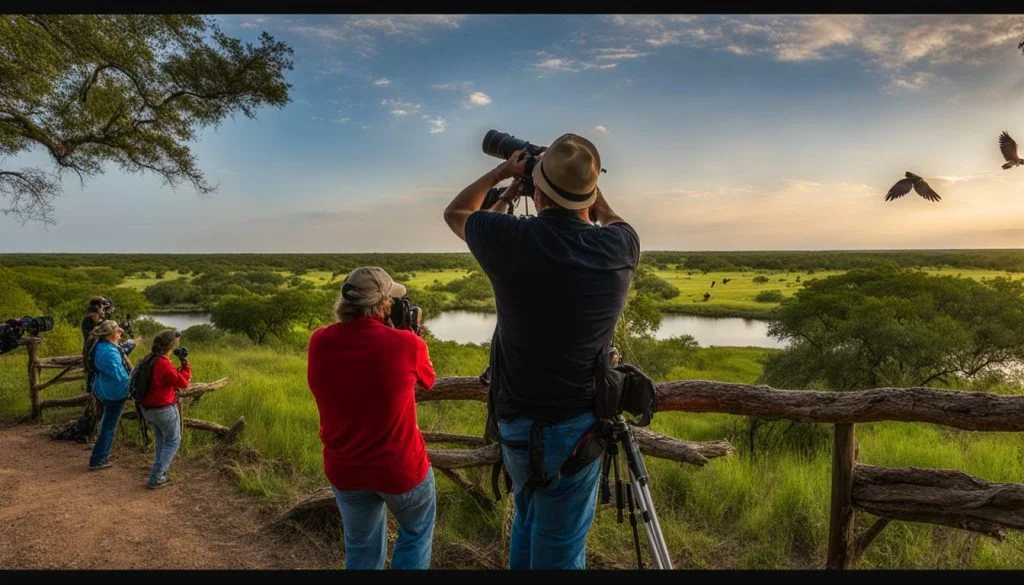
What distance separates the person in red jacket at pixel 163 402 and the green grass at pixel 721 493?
735 millimetres

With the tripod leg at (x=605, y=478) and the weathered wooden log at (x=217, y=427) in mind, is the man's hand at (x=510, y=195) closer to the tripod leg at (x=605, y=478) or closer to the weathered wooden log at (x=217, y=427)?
the tripod leg at (x=605, y=478)

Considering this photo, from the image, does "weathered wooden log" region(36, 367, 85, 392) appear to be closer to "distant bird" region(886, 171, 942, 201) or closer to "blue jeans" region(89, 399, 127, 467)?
"blue jeans" region(89, 399, 127, 467)

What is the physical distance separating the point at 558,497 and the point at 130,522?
4.18 meters

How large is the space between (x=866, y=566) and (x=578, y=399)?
2.87m

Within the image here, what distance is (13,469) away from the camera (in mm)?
5512

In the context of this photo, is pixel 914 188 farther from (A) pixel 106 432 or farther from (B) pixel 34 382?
(B) pixel 34 382

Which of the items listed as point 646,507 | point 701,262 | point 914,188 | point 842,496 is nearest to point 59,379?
point 646,507

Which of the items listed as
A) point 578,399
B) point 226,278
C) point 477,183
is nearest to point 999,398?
point 578,399

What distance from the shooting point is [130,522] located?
438cm

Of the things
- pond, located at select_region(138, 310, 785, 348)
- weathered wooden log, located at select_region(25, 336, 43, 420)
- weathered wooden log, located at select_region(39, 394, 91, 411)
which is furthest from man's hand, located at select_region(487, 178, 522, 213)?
pond, located at select_region(138, 310, 785, 348)

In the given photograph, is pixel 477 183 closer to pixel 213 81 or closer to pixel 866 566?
pixel 866 566

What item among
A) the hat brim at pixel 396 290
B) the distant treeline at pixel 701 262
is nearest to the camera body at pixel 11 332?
the hat brim at pixel 396 290

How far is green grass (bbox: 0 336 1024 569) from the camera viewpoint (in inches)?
143

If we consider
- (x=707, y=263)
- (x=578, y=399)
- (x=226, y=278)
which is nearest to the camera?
(x=578, y=399)
